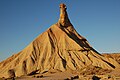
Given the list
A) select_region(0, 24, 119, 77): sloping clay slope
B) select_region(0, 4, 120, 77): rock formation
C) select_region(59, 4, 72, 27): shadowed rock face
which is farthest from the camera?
select_region(59, 4, 72, 27): shadowed rock face

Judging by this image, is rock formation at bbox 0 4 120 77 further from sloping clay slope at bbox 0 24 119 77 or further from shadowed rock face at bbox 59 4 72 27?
shadowed rock face at bbox 59 4 72 27

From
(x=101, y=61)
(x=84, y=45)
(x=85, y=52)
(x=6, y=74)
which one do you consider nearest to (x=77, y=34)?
(x=84, y=45)

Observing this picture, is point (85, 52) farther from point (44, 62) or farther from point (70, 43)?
point (44, 62)

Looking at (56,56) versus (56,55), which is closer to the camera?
(56,56)

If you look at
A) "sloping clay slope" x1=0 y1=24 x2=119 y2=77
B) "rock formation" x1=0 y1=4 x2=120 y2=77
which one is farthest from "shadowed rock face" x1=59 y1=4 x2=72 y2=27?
"sloping clay slope" x1=0 y1=24 x2=119 y2=77

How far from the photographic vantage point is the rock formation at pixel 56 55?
74625 millimetres

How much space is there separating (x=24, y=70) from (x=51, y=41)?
51.9 ft

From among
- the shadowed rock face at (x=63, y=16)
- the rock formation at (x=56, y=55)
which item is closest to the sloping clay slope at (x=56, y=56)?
the rock formation at (x=56, y=55)

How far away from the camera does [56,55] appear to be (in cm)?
7950

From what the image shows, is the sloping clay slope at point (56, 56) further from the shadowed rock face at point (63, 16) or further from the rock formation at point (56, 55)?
the shadowed rock face at point (63, 16)

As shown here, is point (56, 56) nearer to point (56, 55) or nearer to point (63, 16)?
point (56, 55)

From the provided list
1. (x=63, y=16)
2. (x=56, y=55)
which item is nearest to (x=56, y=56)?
(x=56, y=55)

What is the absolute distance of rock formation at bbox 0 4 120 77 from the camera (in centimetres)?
7462

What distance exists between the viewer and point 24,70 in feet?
243
